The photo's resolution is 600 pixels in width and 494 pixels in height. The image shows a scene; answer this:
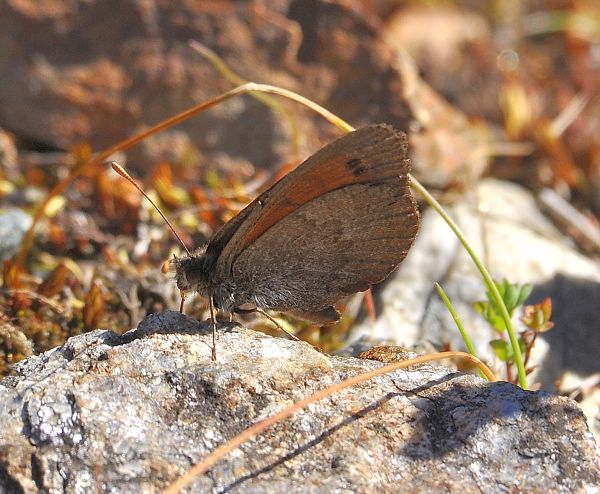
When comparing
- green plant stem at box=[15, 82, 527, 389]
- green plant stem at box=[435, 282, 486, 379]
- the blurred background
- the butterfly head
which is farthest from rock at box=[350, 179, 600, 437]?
the butterfly head

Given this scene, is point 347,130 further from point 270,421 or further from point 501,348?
point 270,421

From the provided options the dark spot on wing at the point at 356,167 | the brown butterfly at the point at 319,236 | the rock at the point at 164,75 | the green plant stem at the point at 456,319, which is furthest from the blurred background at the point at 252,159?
the dark spot on wing at the point at 356,167

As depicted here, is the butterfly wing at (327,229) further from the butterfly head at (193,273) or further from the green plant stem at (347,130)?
the green plant stem at (347,130)

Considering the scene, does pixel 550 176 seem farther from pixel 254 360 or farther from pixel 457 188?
pixel 254 360

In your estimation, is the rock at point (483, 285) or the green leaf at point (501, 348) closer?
the green leaf at point (501, 348)

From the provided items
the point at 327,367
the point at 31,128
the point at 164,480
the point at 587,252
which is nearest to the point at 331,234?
the point at 327,367

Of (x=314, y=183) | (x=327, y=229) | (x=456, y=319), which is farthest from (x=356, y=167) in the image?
(x=456, y=319)

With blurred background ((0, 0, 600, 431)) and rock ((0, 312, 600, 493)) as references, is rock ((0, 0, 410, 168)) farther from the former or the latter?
rock ((0, 312, 600, 493))

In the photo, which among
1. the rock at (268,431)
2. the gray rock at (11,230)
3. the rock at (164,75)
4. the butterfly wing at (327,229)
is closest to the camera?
the rock at (268,431)
